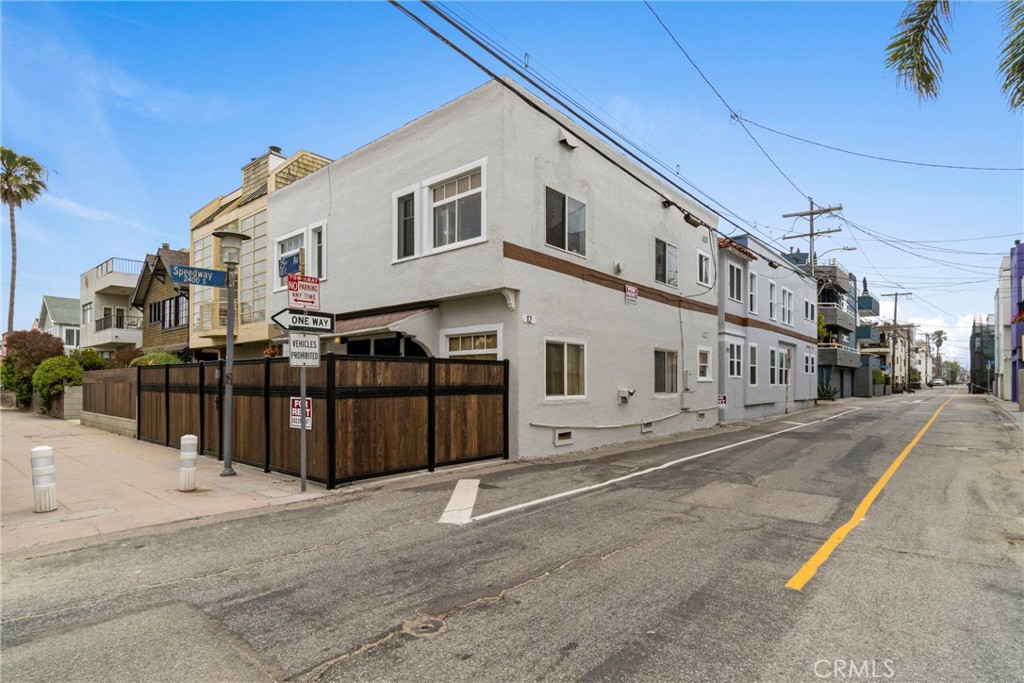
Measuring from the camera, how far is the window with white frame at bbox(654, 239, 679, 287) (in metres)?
17.4

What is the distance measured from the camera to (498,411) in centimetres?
1174

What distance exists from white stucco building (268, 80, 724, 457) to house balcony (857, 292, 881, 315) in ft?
180

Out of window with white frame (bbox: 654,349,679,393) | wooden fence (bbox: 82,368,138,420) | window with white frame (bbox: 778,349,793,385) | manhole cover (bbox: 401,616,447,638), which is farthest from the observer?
window with white frame (bbox: 778,349,793,385)

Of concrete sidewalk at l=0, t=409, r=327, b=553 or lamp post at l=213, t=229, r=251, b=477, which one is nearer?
concrete sidewalk at l=0, t=409, r=327, b=553

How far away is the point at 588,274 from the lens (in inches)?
555

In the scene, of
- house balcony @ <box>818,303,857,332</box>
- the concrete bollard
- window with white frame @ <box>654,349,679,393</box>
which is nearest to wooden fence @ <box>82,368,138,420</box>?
the concrete bollard

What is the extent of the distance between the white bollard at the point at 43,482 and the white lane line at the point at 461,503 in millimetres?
5559

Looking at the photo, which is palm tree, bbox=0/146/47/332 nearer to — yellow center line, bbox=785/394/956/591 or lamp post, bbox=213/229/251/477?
lamp post, bbox=213/229/251/477

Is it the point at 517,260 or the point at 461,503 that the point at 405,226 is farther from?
the point at 461,503

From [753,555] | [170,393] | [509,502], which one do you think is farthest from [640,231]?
[170,393]

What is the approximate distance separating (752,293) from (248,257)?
69.2 ft

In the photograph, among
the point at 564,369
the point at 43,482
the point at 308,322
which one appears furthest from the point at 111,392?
the point at 564,369

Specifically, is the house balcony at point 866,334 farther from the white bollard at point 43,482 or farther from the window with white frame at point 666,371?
the white bollard at point 43,482

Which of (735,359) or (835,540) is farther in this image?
(735,359)
